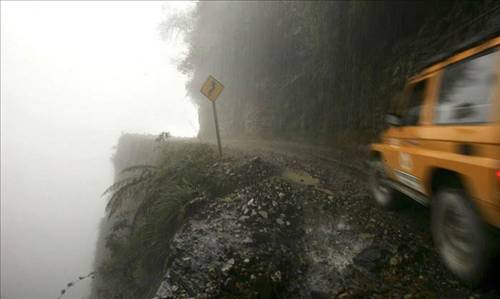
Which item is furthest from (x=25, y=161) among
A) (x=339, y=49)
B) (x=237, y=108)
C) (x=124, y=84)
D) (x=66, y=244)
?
(x=339, y=49)

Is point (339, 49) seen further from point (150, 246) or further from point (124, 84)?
point (124, 84)

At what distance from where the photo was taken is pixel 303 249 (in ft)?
16.6

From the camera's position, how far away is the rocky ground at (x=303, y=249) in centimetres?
411

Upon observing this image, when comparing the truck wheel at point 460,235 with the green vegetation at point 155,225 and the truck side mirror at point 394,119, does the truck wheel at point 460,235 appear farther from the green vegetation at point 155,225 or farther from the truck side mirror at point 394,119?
the green vegetation at point 155,225

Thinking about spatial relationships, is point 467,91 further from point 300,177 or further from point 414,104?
point 300,177

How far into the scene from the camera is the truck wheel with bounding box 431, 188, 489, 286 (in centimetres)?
310

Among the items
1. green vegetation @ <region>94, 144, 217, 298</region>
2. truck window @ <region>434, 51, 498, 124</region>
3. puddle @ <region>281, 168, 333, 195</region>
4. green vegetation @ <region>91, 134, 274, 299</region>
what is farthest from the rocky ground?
truck window @ <region>434, 51, 498, 124</region>

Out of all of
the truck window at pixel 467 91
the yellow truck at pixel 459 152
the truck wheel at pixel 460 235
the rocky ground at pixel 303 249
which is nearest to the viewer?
the yellow truck at pixel 459 152

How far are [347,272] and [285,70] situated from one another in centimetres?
1312

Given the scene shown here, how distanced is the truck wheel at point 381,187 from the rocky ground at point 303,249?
0.18 metres

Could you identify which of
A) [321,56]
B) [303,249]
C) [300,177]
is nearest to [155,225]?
[303,249]

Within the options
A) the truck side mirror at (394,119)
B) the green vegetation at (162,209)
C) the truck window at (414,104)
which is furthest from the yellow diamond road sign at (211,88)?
the truck window at (414,104)

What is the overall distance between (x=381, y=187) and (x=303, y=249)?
2.00m

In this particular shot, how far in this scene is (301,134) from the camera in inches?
568
